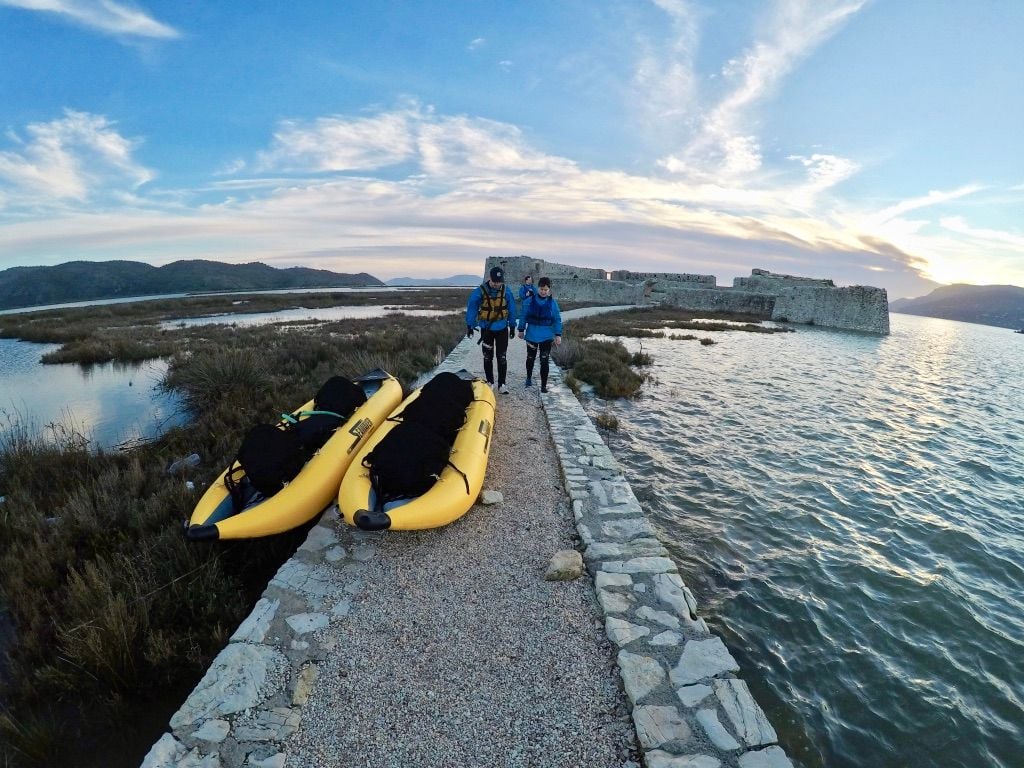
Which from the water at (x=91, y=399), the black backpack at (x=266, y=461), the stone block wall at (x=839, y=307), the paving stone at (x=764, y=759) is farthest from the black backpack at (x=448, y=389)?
the stone block wall at (x=839, y=307)

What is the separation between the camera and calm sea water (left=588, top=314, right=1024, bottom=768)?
3236 millimetres

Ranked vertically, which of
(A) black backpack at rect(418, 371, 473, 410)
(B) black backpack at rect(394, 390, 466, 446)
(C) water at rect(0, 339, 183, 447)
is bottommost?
(C) water at rect(0, 339, 183, 447)

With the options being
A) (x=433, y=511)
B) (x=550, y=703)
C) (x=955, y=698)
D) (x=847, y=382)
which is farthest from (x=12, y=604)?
(x=847, y=382)

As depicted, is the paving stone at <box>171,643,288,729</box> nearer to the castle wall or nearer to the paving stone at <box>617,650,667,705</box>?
the paving stone at <box>617,650,667,705</box>

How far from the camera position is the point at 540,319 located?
8492mm

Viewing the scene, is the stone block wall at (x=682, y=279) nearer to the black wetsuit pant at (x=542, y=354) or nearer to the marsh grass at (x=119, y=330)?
the marsh grass at (x=119, y=330)

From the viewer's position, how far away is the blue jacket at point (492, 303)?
26.5ft

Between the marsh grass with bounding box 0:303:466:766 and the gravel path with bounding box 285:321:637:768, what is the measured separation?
1.13 m

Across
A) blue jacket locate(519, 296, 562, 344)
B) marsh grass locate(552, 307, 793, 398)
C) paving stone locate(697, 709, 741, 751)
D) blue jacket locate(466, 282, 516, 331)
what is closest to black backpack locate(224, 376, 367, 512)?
blue jacket locate(466, 282, 516, 331)

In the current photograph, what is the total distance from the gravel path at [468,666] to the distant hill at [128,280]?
257 ft

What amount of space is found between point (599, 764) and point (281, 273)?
13443 cm

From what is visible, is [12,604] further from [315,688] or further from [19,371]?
[19,371]

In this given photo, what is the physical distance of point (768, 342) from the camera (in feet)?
69.8

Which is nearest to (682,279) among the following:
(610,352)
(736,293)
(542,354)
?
(736,293)
